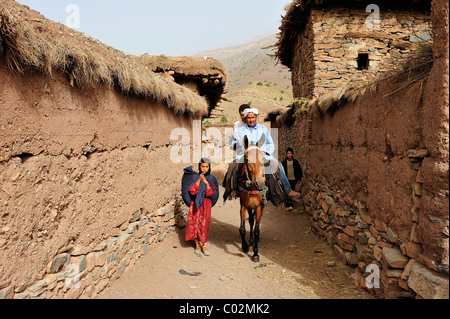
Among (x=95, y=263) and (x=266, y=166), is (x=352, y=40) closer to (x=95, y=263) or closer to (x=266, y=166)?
(x=266, y=166)

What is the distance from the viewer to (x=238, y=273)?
449 cm

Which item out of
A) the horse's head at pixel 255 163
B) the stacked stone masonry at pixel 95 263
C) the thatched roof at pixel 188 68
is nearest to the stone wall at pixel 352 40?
the thatched roof at pixel 188 68

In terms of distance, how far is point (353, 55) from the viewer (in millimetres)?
7980

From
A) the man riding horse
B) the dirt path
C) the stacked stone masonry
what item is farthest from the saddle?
the stacked stone masonry

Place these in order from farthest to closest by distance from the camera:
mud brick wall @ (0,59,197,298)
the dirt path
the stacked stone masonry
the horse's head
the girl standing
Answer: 1. the girl standing
2. the horse's head
3. the dirt path
4. the stacked stone masonry
5. mud brick wall @ (0,59,197,298)

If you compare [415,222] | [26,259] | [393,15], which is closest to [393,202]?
[415,222]

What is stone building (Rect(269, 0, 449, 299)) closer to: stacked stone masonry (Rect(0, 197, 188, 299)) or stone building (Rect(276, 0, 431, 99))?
stone building (Rect(276, 0, 431, 99))

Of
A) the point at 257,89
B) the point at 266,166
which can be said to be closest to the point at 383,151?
the point at 266,166

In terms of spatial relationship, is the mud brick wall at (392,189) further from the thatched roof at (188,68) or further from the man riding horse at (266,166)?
the thatched roof at (188,68)

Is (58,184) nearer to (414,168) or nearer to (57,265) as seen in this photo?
(57,265)

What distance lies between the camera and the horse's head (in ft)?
14.8

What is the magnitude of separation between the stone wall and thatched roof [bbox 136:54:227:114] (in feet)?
8.93

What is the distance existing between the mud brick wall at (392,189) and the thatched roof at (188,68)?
9.64ft

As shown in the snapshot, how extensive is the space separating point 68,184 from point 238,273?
9.22 ft
